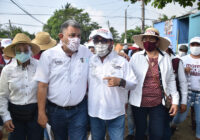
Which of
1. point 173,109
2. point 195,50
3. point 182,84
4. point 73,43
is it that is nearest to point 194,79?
point 195,50

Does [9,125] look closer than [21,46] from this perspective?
Yes

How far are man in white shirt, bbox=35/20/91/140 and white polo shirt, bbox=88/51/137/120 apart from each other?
163 millimetres

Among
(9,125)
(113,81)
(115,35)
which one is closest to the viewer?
(113,81)

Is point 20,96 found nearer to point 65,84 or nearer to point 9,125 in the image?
point 9,125

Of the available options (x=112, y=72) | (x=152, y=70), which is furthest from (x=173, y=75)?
(x=112, y=72)

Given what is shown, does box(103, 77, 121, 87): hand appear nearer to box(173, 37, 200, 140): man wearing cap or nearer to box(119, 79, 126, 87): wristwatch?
box(119, 79, 126, 87): wristwatch

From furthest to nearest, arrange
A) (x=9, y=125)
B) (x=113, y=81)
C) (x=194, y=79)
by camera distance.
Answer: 1. (x=194, y=79)
2. (x=9, y=125)
3. (x=113, y=81)

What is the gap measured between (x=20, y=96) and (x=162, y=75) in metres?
1.92

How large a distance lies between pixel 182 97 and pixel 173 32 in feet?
42.9

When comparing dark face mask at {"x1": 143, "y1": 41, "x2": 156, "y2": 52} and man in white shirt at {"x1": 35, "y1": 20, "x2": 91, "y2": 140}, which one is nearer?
man in white shirt at {"x1": 35, "y1": 20, "x2": 91, "y2": 140}

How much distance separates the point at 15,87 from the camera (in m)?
2.14

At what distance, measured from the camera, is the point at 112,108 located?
7.01ft

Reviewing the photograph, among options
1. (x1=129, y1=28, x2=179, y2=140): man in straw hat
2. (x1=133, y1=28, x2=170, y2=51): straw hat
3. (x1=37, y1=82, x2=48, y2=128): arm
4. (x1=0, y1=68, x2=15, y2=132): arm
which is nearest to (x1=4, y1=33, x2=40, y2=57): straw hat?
(x1=0, y1=68, x2=15, y2=132): arm

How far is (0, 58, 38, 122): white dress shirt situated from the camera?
2121 millimetres
